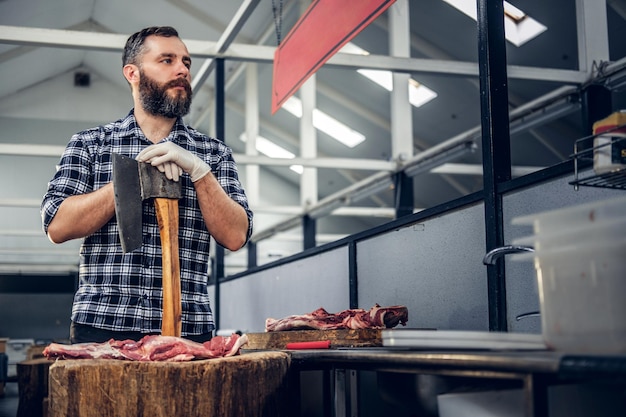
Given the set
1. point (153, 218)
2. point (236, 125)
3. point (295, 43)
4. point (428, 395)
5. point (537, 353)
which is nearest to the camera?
point (537, 353)

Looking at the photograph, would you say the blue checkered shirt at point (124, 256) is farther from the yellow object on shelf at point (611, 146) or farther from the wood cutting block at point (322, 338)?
the yellow object on shelf at point (611, 146)

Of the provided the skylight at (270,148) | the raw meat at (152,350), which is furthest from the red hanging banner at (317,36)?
the skylight at (270,148)

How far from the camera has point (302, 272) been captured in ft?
16.6

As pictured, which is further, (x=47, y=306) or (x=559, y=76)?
(x=47, y=306)

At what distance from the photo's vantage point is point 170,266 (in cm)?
210

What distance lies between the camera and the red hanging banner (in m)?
2.64

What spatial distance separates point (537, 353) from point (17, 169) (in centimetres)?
1559

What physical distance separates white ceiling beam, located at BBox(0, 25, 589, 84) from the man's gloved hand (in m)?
3.59

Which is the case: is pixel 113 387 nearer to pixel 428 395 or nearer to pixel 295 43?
pixel 428 395

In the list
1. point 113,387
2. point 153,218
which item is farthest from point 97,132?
point 113,387

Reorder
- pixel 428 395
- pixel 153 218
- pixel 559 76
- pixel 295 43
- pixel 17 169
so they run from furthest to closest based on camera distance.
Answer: pixel 17 169
pixel 559 76
pixel 295 43
pixel 153 218
pixel 428 395

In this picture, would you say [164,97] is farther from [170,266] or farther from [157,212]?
[170,266]

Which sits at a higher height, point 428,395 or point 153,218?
point 153,218

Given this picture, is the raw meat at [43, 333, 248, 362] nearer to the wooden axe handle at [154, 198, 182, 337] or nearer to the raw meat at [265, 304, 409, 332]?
the wooden axe handle at [154, 198, 182, 337]
